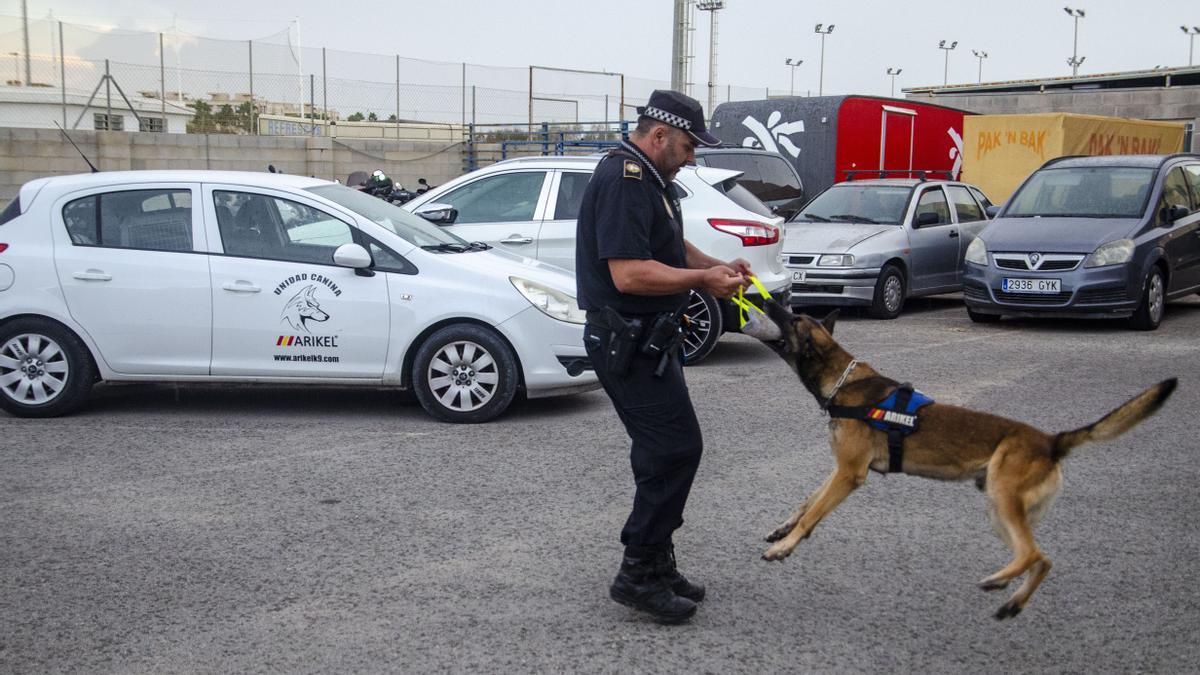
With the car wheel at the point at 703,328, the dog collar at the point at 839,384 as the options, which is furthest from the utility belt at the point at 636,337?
the car wheel at the point at 703,328

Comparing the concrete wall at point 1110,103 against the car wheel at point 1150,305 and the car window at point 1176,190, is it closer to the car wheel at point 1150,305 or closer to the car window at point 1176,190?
the car window at point 1176,190

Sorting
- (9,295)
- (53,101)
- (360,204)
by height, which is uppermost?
(53,101)

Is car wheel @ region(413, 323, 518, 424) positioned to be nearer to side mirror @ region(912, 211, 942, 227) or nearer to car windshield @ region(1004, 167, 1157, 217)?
side mirror @ region(912, 211, 942, 227)

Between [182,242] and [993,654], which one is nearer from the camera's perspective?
[993,654]

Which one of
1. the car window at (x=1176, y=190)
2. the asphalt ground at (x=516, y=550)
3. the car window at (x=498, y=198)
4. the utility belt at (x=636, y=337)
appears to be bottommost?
the asphalt ground at (x=516, y=550)

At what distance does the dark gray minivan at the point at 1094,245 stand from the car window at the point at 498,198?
5.12 m

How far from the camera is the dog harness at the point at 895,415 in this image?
4094 millimetres

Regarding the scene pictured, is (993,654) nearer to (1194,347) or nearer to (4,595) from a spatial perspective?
(4,595)

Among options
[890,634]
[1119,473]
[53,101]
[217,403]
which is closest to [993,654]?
[890,634]

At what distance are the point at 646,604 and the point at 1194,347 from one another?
336 inches

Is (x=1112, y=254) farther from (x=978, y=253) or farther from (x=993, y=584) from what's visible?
(x=993, y=584)

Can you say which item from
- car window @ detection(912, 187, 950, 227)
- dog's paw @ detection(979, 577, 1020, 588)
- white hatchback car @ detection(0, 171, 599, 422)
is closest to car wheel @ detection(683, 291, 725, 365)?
white hatchback car @ detection(0, 171, 599, 422)

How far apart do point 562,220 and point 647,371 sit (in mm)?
5646

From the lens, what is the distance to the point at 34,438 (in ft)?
22.9
